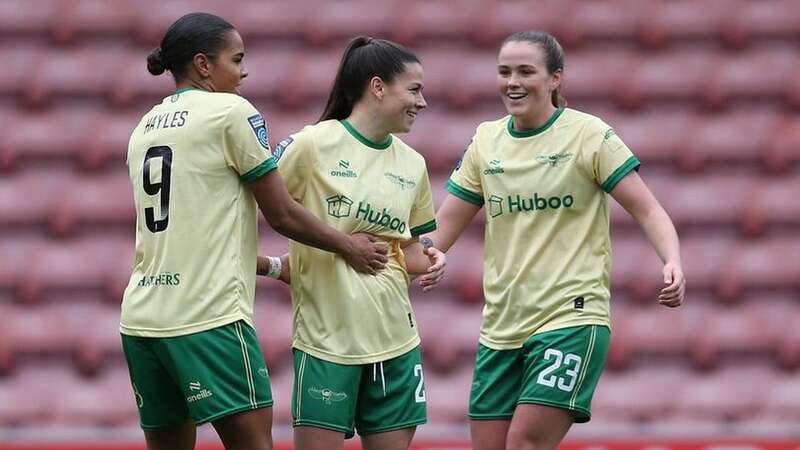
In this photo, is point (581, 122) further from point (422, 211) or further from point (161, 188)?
point (161, 188)

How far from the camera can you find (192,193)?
4254 mm

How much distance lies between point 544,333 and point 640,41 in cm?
450

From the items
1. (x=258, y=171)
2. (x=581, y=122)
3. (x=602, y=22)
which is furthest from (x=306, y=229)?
(x=602, y=22)

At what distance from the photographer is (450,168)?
8.41m

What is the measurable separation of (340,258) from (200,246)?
24.0 inches

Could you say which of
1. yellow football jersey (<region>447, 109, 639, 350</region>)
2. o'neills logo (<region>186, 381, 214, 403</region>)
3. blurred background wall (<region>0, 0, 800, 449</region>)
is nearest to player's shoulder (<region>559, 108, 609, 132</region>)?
yellow football jersey (<region>447, 109, 639, 350</region>)

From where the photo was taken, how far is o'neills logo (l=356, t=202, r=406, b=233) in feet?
15.5

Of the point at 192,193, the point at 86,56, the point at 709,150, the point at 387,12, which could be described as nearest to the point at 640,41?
the point at 709,150

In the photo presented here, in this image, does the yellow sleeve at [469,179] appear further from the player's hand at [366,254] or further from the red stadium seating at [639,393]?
the red stadium seating at [639,393]

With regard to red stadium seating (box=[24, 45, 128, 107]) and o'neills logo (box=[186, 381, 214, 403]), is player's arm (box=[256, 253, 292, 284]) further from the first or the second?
red stadium seating (box=[24, 45, 128, 107])

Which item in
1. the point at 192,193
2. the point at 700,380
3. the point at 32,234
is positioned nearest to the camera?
the point at 192,193

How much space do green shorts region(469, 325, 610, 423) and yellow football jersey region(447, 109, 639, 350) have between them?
41mm

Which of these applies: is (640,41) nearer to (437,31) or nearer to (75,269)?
A: (437,31)

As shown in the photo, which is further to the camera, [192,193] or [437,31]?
[437,31]
